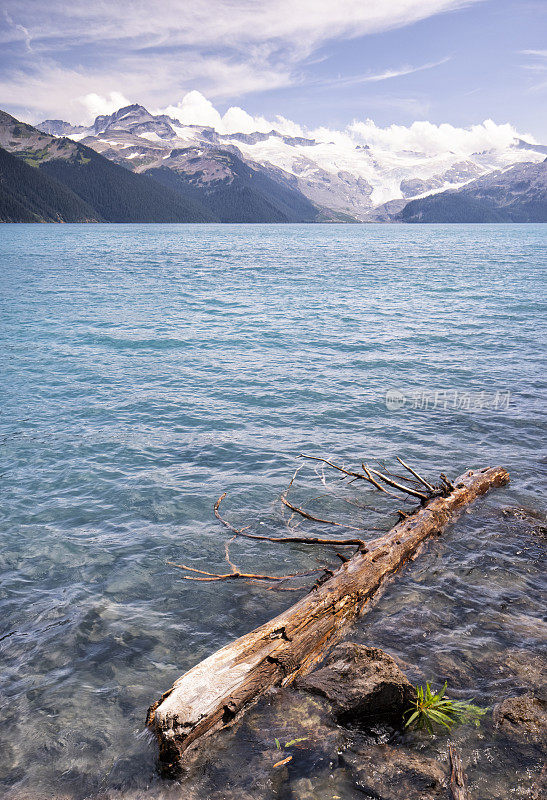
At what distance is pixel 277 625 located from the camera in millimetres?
5992

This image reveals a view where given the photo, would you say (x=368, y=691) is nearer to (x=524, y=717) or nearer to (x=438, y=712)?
(x=438, y=712)

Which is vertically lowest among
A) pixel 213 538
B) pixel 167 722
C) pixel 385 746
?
pixel 213 538

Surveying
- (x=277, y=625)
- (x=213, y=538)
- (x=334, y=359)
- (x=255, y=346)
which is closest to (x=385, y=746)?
(x=277, y=625)

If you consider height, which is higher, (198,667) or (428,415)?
(198,667)

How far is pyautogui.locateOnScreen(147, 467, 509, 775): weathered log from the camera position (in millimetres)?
4930

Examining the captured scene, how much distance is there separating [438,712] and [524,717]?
94cm

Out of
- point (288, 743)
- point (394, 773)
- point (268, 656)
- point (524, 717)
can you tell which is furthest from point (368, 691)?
point (524, 717)

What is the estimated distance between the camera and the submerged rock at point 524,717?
5.18 meters

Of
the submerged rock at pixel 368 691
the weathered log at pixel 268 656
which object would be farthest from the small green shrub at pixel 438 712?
the weathered log at pixel 268 656

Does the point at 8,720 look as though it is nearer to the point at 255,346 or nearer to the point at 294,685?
the point at 294,685

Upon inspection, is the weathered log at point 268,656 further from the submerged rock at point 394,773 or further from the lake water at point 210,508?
the submerged rock at point 394,773

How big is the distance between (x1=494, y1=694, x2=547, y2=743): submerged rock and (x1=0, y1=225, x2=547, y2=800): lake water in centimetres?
20

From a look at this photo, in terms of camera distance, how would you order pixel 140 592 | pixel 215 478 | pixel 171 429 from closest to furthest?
1. pixel 140 592
2. pixel 215 478
3. pixel 171 429

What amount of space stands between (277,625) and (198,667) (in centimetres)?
112
